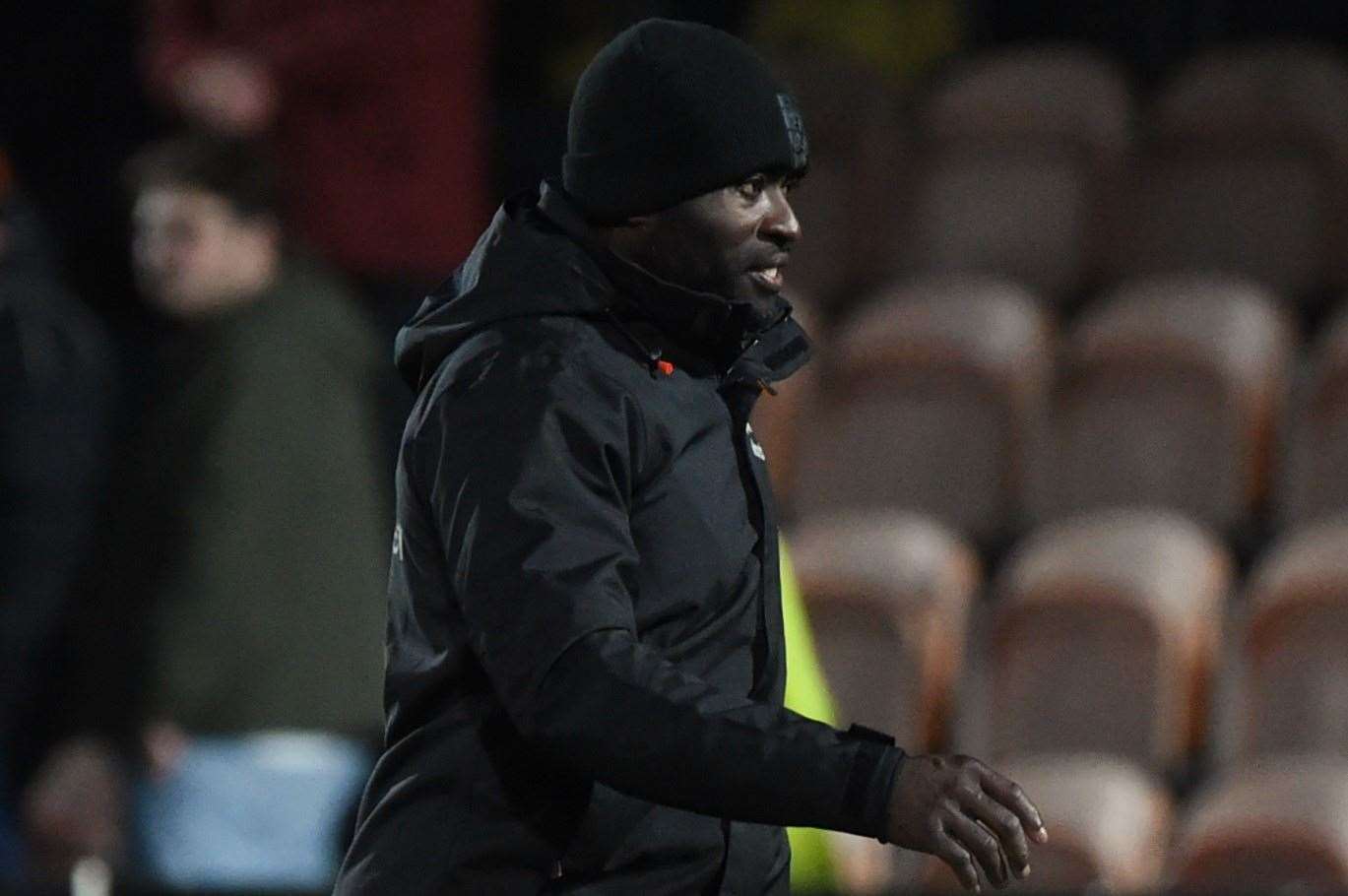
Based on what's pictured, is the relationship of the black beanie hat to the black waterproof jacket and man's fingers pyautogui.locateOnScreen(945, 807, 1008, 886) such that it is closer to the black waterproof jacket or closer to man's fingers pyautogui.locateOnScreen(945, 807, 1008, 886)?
the black waterproof jacket

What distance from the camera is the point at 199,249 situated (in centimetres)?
429

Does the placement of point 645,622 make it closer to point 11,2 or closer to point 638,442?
point 638,442

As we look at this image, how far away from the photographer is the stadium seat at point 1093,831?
13.7ft

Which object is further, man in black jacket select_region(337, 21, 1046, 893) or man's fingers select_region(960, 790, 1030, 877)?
man in black jacket select_region(337, 21, 1046, 893)

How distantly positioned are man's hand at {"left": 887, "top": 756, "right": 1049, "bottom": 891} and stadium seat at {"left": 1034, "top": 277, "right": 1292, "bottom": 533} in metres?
3.32

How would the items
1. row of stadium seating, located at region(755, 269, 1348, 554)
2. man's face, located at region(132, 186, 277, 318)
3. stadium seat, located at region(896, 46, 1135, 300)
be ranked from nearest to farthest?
man's face, located at region(132, 186, 277, 318) < row of stadium seating, located at region(755, 269, 1348, 554) < stadium seat, located at region(896, 46, 1135, 300)

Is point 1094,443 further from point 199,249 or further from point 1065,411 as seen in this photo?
point 199,249

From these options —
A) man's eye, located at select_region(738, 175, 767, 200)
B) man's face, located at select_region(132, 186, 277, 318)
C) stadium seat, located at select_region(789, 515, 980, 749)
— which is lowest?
stadium seat, located at select_region(789, 515, 980, 749)

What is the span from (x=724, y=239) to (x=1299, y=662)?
2.72m

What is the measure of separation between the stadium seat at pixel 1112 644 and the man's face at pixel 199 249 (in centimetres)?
146

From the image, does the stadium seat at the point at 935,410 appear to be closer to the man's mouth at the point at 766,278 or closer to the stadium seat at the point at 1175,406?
the stadium seat at the point at 1175,406

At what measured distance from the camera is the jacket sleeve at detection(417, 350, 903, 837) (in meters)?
1.88

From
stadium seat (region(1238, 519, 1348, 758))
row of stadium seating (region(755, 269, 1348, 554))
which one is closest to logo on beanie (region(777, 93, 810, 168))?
stadium seat (region(1238, 519, 1348, 758))

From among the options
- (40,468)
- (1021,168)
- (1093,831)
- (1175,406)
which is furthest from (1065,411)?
(40,468)
